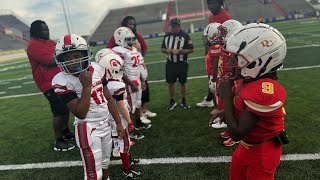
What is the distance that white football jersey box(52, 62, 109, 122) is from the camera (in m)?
2.70

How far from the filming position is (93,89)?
281 centimetres

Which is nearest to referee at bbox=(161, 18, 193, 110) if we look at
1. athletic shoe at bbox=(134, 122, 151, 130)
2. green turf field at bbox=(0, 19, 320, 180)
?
green turf field at bbox=(0, 19, 320, 180)

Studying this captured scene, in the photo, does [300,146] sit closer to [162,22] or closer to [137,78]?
[137,78]

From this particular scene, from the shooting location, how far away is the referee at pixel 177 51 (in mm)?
6316

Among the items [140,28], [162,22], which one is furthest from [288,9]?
[140,28]

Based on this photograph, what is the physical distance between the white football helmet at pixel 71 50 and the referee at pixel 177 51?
3725mm

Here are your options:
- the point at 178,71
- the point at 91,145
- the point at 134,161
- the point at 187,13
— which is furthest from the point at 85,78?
the point at 187,13

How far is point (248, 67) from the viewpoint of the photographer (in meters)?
2.05

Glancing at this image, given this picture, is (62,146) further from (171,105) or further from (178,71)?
(178,71)

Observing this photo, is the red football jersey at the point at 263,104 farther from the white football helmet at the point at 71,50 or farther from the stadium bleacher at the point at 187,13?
the stadium bleacher at the point at 187,13

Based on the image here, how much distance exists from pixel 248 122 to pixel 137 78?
3.24m

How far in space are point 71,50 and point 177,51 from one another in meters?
3.86

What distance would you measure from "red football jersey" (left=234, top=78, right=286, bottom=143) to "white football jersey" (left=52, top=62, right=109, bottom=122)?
53.6 inches

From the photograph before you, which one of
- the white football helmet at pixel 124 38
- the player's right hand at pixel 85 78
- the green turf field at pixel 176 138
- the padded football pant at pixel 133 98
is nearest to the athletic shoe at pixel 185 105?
the green turf field at pixel 176 138
